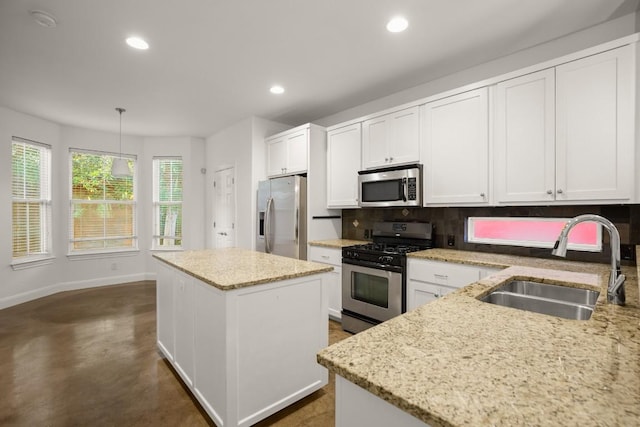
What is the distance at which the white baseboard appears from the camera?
4.04m

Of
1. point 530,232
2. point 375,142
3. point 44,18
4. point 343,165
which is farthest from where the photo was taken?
point 343,165

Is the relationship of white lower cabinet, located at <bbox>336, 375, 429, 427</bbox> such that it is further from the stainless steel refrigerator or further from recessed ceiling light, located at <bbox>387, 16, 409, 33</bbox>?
the stainless steel refrigerator

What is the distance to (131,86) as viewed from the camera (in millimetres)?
3264

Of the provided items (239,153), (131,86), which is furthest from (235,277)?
(239,153)

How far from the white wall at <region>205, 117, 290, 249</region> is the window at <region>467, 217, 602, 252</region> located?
9.15 ft

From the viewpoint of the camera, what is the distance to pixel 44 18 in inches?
82.0

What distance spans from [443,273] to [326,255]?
1.37 m

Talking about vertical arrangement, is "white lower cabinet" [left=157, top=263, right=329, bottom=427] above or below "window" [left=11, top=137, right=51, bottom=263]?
below

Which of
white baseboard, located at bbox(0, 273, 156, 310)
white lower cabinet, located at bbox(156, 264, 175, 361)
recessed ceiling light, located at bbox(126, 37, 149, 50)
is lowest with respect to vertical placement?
white baseboard, located at bbox(0, 273, 156, 310)

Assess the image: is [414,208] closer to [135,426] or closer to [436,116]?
[436,116]

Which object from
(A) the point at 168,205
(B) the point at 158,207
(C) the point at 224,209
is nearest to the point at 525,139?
(C) the point at 224,209

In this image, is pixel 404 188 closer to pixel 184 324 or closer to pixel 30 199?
pixel 184 324

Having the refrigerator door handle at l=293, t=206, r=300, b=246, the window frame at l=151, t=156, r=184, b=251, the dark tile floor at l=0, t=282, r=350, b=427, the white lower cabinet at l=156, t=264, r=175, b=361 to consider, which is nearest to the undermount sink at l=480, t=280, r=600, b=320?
the dark tile floor at l=0, t=282, r=350, b=427

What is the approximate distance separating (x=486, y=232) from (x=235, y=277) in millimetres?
2321
